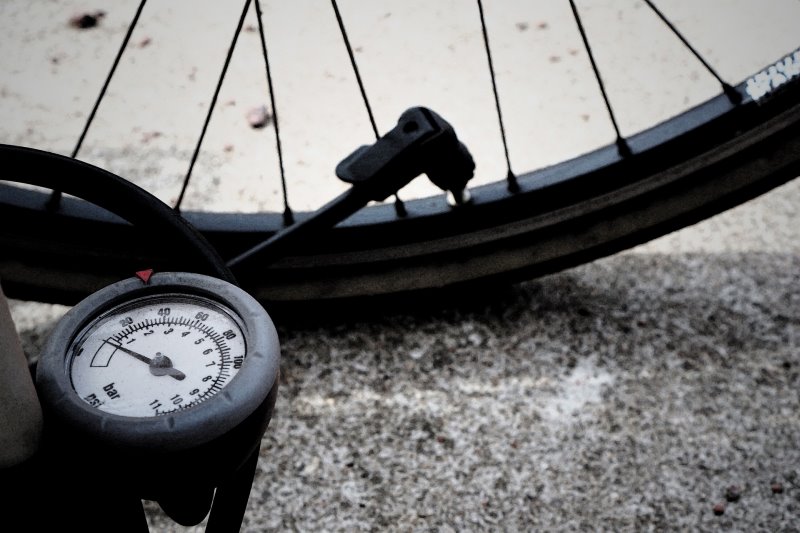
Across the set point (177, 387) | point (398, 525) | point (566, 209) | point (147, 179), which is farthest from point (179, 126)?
point (177, 387)

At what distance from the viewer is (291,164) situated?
1.77 m

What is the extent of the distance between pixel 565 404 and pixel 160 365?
29.5 inches

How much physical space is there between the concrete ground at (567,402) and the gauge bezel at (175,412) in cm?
51

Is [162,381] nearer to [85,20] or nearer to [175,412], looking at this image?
[175,412]

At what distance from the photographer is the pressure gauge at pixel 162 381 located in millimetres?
717

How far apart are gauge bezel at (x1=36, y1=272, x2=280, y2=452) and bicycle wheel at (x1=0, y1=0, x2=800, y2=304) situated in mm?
562

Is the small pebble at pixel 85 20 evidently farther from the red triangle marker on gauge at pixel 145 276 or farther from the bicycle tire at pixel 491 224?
the red triangle marker on gauge at pixel 145 276

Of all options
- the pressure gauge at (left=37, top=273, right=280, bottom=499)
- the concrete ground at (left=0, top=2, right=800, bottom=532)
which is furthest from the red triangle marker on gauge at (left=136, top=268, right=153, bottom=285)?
the concrete ground at (left=0, top=2, right=800, bottom=532)

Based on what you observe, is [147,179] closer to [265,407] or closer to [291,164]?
[291,164]

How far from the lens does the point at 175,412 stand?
73cm

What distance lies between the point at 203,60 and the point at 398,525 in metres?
1.15

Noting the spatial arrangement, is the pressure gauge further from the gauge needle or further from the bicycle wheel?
the bicycle wheel

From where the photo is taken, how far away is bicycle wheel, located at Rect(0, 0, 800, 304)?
1.39 meters

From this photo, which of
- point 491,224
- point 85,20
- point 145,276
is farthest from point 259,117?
point 145,276
